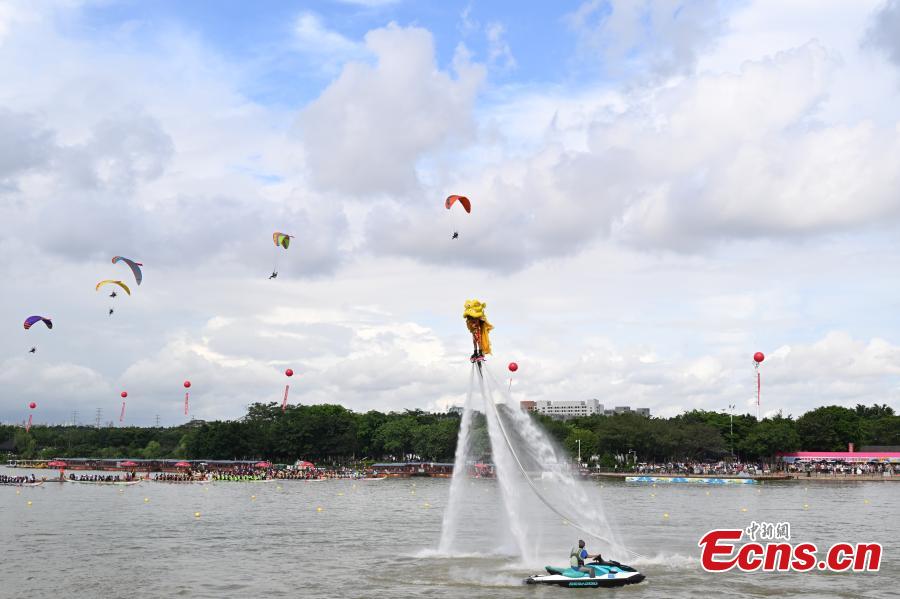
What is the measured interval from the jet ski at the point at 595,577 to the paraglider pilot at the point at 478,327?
945 cm

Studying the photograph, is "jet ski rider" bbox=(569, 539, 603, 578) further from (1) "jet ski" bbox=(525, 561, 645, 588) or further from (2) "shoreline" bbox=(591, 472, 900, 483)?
(2) "shoreline" bbox=(591, 472, 900, 483)

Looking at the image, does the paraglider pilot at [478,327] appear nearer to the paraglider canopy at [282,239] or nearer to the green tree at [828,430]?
the paraglider canopy at [282,239]

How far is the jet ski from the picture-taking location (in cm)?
3562

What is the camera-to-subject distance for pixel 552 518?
5966cm

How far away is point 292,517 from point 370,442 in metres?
109

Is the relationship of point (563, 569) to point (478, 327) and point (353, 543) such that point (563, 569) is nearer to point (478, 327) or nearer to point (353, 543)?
point (478, 327)

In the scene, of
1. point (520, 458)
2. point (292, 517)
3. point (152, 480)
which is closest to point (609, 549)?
point (520, 458)

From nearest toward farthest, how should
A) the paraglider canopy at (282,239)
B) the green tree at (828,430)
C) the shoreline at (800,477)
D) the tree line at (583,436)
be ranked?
1. the paraglider canopy at (282,239)
2. the shoreline at (800,477)
3. the tree line at (583,436)
4. the green tree at (828,430)

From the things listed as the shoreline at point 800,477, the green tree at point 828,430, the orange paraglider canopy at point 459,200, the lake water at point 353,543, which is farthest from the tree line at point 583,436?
the orange paraglider canopy at point 459,200

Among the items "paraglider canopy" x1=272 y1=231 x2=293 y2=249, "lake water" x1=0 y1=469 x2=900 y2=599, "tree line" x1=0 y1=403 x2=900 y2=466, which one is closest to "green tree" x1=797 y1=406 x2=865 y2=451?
"tree line" x1=0 y1=403 x2=900 y2=466

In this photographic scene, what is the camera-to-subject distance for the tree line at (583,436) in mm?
140000

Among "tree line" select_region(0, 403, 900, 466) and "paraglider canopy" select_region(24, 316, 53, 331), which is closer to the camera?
"paraglider canopy" select_region(24, 316, 53, 331)

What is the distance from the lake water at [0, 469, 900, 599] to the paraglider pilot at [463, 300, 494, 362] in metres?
9.73

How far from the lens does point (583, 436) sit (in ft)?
480
